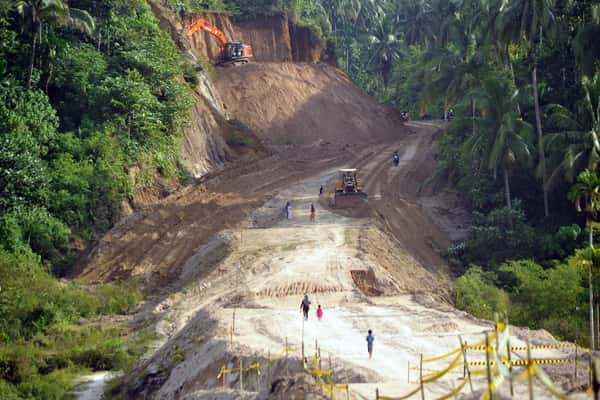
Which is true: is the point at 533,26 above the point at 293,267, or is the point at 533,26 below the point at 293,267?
above

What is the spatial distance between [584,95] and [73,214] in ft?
95.9

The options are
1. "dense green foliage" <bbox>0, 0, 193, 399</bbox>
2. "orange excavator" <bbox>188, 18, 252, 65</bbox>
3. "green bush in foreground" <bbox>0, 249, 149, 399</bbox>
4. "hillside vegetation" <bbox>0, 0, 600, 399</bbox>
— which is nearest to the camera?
"green bush in foreground" <bbox>0, 249, 149, 399</bbox>

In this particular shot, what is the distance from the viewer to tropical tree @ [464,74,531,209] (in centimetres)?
4597

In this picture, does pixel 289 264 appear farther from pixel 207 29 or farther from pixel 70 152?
pixel 207 29

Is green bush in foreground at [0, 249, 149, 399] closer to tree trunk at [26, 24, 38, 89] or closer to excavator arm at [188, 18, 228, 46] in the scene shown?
tree trunk at [26, 24, 38, 89]

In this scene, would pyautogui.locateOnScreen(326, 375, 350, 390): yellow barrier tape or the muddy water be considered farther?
the muddy water

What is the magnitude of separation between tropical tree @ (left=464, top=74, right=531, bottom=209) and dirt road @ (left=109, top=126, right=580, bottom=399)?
17.3 ft

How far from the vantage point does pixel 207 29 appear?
246 ft

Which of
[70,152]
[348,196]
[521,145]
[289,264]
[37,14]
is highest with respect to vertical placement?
[37,14]

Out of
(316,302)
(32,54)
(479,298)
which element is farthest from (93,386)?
(32,54)

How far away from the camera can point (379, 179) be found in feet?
186

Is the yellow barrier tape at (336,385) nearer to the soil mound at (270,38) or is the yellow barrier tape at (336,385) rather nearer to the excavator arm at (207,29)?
the excavator arm at (207,29)

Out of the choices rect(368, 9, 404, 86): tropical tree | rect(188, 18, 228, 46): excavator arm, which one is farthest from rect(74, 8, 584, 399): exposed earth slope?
rect(368, 9, 404, 86): tropical tree

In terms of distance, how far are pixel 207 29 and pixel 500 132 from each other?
3700 centimetres
